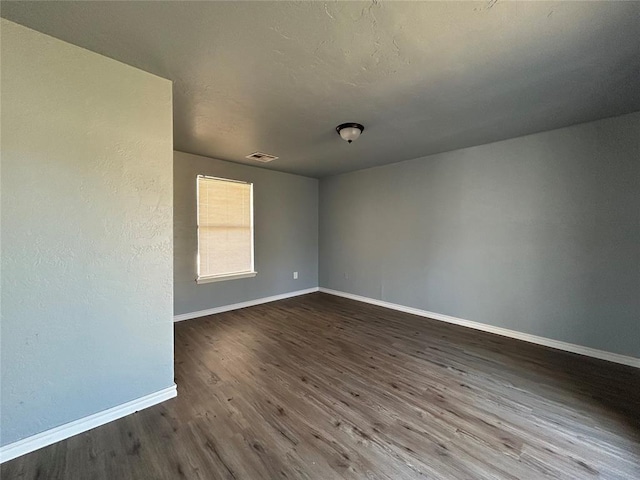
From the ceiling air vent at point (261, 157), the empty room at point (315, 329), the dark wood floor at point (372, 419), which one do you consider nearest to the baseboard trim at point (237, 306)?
the empty room at point (315, 329)

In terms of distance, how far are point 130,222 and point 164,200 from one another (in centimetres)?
27

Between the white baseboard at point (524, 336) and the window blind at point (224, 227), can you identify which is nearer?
the white baseboard at point (524, 336)

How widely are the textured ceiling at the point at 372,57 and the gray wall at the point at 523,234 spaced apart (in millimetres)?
452

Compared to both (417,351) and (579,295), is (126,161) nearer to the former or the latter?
(417,351)

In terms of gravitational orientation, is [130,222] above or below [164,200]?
below

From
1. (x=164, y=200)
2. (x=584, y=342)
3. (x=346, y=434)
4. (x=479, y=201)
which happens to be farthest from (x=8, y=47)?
(x=584, y=342)

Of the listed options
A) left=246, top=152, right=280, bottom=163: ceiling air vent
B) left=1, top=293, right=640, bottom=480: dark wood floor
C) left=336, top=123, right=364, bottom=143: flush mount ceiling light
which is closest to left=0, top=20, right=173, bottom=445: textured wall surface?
left=1, top=293, right=640, bottom=480: dark wood floor

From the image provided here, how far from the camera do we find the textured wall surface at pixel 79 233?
1499 mm

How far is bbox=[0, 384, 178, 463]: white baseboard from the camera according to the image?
1522 mm

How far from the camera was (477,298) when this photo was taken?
11.8ft

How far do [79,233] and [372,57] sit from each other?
2.18 m

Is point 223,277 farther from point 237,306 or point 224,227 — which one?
point 224,227

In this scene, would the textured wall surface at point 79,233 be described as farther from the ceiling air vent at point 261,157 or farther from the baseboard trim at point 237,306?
the baseboard trim at point 237,306

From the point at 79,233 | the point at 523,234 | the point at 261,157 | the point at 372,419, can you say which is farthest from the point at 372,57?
the point at 523,234
